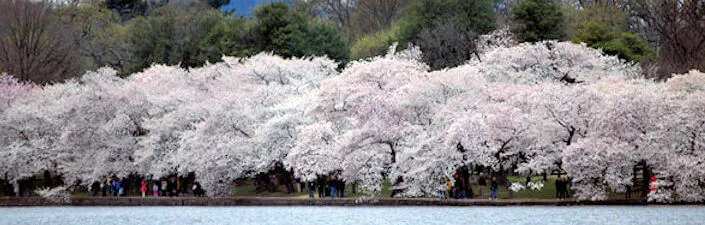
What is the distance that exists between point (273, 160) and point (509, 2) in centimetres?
5285

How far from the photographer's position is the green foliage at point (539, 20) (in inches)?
3027

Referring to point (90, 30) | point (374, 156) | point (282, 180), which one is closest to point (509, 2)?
point (90, 30)

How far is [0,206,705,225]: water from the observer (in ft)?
120

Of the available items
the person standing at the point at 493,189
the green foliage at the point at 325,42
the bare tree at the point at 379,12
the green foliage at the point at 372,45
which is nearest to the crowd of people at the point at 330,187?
the person standing at the point at 493,189

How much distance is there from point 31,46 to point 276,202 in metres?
32.6

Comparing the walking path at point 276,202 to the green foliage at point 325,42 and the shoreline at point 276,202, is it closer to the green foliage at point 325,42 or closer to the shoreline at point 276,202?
the shoreline at point 276,202

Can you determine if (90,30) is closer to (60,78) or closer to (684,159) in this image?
(60,78)

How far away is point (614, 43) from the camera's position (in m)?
70.2

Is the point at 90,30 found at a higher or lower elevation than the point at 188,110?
higher

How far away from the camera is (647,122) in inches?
1863

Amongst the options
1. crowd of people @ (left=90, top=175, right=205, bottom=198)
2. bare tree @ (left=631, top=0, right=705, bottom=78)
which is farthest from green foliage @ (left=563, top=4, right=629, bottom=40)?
crowd of people @ (left=90, top=175, right=205, bottom=198)

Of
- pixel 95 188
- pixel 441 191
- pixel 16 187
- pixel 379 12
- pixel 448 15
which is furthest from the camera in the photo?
pixel 379 12

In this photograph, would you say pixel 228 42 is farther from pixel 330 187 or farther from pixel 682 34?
pixel 330 187

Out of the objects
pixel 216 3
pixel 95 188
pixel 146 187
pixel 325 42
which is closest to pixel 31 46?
pixel 325 42
